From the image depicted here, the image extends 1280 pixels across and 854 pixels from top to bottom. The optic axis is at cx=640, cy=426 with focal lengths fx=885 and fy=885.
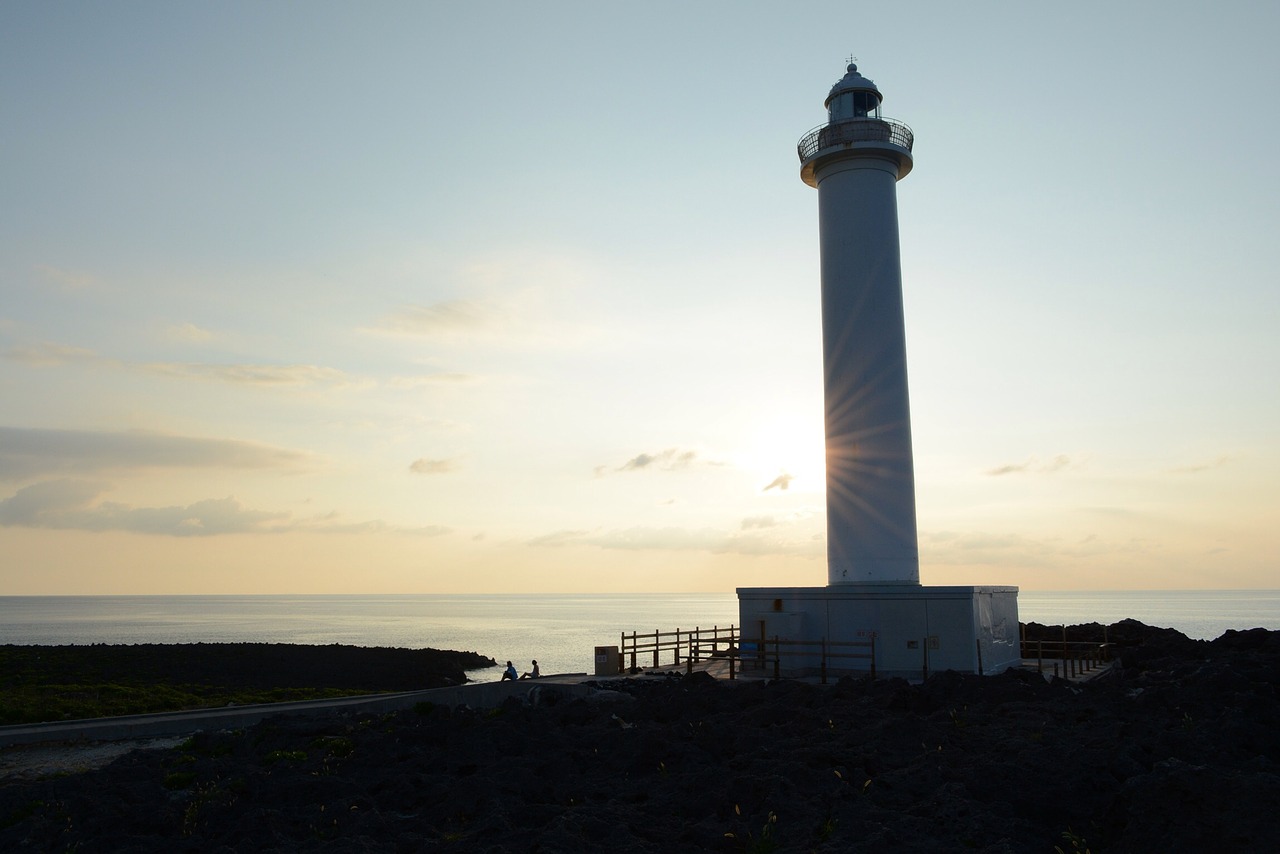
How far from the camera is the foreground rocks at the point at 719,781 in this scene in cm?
1052

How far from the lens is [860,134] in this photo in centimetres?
2834

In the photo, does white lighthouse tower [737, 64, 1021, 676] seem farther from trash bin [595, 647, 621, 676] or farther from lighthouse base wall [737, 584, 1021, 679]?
trash bin [595, 647, 621, 676]

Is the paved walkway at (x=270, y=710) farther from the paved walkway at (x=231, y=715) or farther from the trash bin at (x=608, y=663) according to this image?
the trash bin at (x=608, y=663)

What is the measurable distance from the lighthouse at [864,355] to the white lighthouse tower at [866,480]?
3 centimetres

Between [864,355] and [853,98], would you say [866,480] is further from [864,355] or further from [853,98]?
[853,98]

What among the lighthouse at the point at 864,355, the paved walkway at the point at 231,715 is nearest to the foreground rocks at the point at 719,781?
the paved walkway at the point at 231,715

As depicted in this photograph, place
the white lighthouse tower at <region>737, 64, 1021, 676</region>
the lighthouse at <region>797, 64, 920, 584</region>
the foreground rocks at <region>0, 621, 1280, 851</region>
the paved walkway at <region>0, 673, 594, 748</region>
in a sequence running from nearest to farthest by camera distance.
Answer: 1. the foreground rocks at <region>0, 621, 1280, 851</region>
2. the paved walkway at <region>0, 673, 594, 748</region>
3. the white lighthouse tower at <region>737, 64, 1021, 676</region>
4. the lighthouse at <region>797, 64, 920, 584</region>

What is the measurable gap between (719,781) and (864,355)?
55.9 ft

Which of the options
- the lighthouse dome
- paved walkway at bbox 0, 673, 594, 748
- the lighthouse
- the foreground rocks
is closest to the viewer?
the foreground rocks

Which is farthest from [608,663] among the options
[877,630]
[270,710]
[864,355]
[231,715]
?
[864,355]

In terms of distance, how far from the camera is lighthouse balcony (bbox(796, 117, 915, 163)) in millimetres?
28359

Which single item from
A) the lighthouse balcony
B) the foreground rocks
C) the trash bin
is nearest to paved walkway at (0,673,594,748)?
the trash bin

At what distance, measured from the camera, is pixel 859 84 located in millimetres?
29500

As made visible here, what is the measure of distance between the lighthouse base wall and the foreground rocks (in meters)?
4.40
